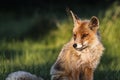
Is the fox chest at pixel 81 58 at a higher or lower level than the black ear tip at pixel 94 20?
lower

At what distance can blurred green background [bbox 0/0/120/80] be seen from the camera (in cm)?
1166

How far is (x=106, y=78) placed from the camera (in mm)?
10812

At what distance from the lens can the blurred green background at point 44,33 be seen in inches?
459

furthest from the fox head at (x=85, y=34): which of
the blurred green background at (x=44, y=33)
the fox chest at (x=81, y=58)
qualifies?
the blurred green background at (x=44, y=33)

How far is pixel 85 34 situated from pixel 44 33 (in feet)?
36.8

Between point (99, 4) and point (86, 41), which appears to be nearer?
point (86, 41)

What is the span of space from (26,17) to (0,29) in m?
3.65

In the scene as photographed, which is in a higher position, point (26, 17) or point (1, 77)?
point (26, 17)

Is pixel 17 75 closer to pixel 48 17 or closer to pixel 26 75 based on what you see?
pixel 26 75

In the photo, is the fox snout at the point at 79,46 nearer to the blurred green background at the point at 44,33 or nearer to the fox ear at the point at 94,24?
the fox ear at the point at 94,24

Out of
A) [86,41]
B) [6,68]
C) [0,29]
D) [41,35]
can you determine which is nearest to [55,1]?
[0,29]

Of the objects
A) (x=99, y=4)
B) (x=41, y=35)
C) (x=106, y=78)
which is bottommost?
(x=106, y=78)

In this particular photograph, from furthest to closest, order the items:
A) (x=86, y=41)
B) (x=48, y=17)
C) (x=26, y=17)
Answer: (x=26, y=17)
(x=48, y=17)
(x=86, y=41)

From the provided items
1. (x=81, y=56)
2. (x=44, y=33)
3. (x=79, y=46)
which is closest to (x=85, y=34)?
(x=79, y=46)
